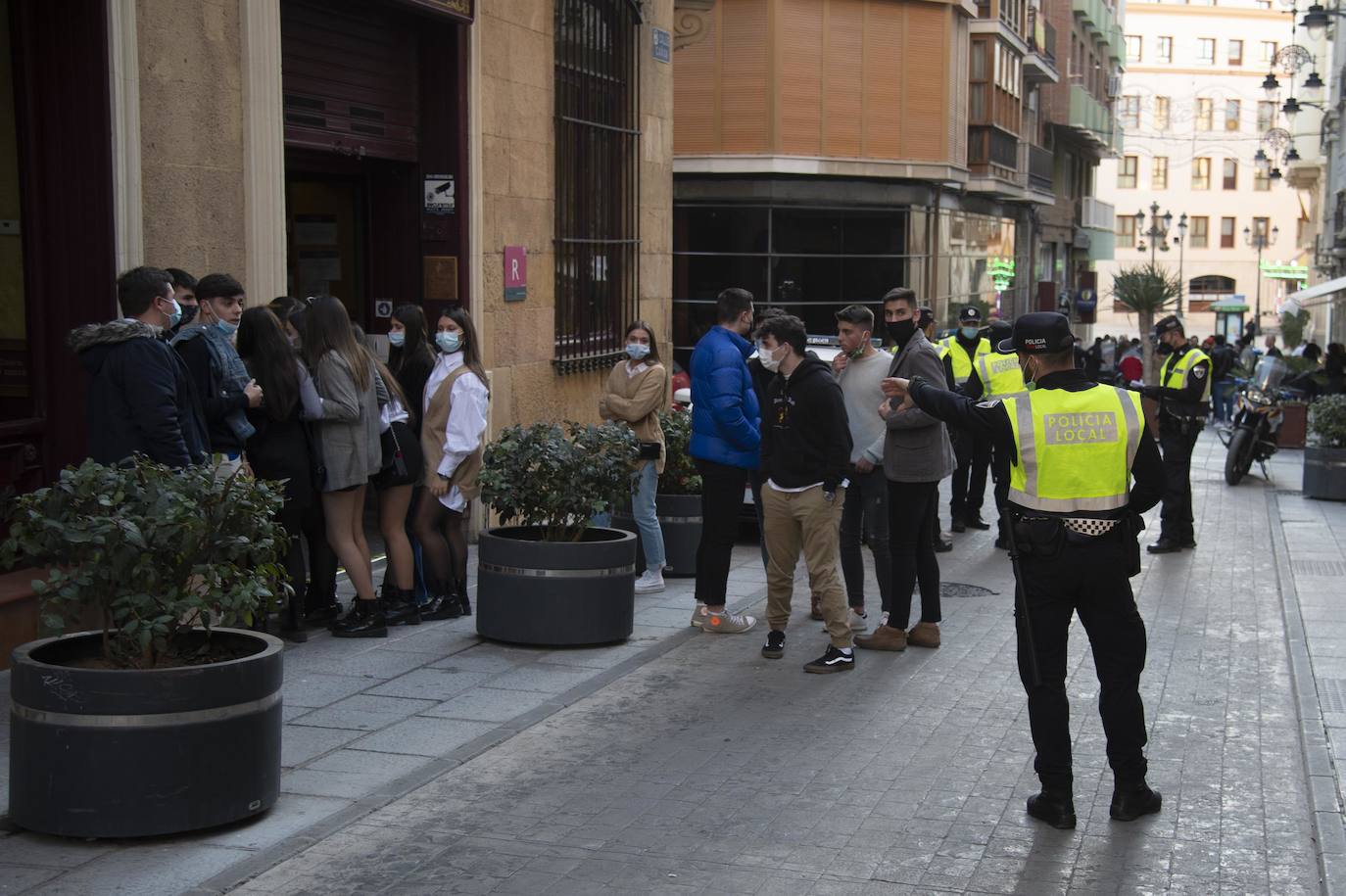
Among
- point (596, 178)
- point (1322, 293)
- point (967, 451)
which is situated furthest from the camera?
point (1322, 293)

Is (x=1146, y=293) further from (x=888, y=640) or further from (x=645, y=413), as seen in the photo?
(x=888, y=640)

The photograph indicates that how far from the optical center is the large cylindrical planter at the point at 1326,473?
58.9 ft

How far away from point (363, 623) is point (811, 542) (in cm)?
259

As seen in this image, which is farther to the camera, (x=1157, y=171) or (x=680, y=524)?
(x=1157, y=171)

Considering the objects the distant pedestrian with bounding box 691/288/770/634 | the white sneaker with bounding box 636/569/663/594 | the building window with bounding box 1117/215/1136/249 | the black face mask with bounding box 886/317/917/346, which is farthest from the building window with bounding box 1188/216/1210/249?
the distant pedestrian with bounding box 691/288/770/634

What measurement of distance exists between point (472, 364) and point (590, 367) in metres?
5.59

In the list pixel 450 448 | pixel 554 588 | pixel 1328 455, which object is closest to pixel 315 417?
pixel 450 448

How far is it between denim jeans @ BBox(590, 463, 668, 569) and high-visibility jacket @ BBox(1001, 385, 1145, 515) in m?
4.66

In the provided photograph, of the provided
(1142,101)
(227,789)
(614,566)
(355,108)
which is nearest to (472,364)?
(614,566)

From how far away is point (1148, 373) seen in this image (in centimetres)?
2869

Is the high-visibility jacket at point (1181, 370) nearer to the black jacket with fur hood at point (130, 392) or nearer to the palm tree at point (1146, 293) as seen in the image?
the black jacket with fur hood at point (130, 392)

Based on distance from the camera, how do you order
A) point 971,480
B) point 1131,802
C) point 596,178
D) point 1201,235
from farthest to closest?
point 1201,235, point 596,178, point 971,480, point 1131,802

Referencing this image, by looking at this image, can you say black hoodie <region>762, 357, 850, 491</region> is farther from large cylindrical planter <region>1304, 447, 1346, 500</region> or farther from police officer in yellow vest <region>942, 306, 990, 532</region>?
large cylindrical planter <region>1304, 447, 1346, 500</region>

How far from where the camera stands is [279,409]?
8.70 m
